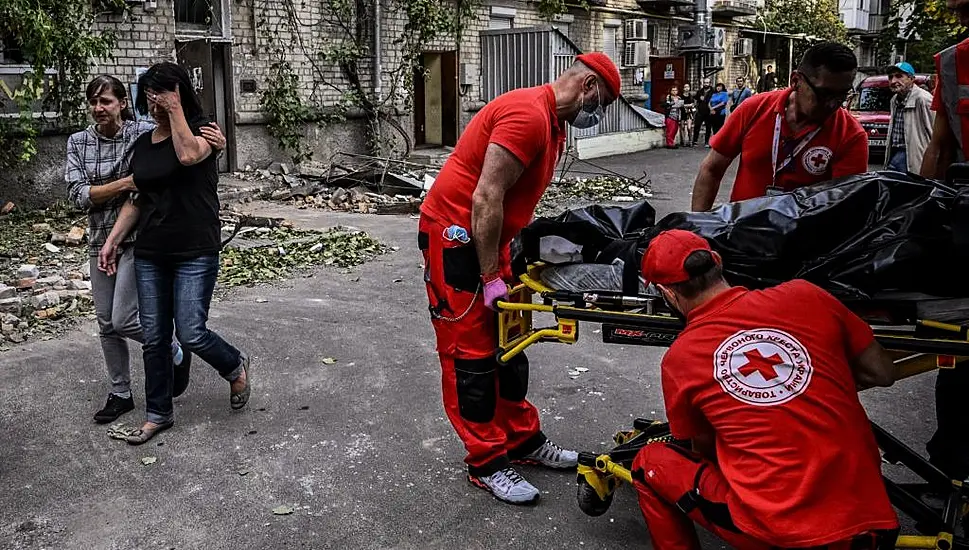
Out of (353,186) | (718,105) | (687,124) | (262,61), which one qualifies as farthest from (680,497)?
(687,124)

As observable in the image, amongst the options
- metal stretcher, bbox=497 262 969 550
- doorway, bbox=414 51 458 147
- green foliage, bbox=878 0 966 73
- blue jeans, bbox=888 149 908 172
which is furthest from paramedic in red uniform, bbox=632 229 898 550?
doorway, bbox=414 51 458 147

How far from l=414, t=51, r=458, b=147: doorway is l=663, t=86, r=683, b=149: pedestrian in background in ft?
21.0

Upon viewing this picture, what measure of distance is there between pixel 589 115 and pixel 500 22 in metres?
17.5

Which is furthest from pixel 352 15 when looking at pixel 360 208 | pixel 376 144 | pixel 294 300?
pixel 294 300

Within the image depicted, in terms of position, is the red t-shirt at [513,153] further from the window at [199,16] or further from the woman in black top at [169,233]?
the window at [199,16]

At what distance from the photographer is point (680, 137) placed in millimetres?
23406

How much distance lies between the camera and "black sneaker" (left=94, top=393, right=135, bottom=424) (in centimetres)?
473

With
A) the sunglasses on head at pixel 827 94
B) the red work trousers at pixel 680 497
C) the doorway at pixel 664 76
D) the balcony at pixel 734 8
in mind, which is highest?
the balcony at pixel 734 8

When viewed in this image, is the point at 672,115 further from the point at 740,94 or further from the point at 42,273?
the point at 42,273

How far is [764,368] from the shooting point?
2406mm

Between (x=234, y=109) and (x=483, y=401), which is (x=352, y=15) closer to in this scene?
(x=234, y=109)

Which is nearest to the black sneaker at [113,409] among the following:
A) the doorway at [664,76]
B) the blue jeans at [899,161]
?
the blue jeans at [899,161]

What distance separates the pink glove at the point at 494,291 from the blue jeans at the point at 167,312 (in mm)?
1649

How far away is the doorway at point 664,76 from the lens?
26.4m
